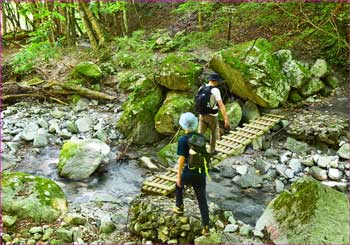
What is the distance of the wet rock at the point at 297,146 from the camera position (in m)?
7.90

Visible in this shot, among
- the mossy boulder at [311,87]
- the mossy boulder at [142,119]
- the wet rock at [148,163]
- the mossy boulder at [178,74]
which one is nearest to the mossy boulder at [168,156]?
the wet rock at [148,163]

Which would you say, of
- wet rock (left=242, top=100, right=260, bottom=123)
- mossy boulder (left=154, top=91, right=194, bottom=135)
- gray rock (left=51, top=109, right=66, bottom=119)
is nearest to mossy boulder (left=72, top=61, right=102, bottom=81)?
gray rock (left=51, top=109, right=66, bottom=119)

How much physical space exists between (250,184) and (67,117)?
19.9 ft

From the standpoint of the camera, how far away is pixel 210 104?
6.47 metres

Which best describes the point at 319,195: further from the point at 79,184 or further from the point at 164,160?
the point at 79,184

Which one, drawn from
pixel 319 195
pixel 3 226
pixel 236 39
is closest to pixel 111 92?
pixel 236 39

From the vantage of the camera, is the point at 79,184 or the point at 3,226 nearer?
the point at 3,226

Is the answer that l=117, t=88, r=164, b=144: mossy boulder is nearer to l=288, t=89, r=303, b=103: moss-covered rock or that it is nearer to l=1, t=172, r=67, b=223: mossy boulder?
l=288, t=89, r=303, b=103: moss-covered rock

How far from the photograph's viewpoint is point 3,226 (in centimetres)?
514

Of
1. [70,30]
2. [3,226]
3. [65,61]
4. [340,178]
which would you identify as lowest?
[340,178]

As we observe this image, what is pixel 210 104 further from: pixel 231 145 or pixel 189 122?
pixel 189 122

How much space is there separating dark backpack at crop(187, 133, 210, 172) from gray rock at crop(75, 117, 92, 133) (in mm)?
5980

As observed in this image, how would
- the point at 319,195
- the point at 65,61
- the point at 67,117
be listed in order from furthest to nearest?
the point at 65,61 < the point at 67,117 < the point at 319,195

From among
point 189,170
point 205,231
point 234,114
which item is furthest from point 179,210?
point 234,114
